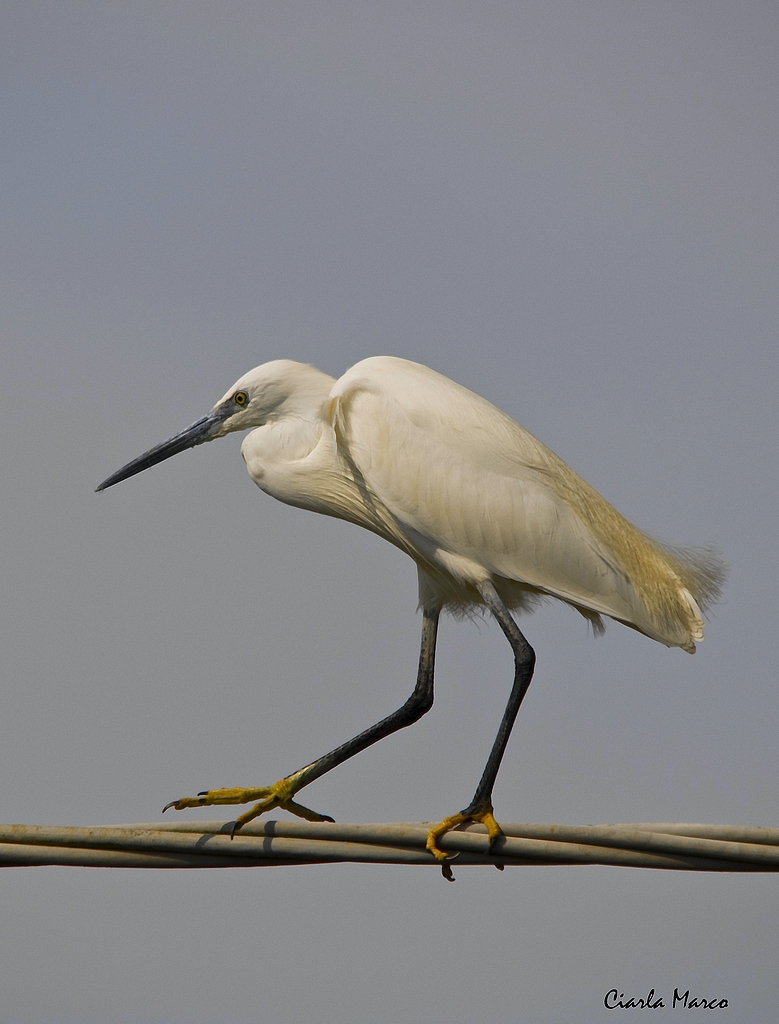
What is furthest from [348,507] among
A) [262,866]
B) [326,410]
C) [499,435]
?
[262,866]

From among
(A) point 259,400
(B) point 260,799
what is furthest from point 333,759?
(A) point 259,400

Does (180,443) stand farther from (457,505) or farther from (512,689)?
(512,689)

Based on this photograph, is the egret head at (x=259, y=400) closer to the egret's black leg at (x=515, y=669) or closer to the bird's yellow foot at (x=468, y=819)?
the egret's black leg at (x=515, y=669)

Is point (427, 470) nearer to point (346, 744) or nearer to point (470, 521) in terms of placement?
point (470, 521)

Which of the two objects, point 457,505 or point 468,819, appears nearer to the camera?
point 468,819

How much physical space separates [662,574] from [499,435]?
888 millimetres

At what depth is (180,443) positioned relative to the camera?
4.97 meters

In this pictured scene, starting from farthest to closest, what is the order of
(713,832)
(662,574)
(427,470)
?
(662,574) → (427,470) → (713,832)

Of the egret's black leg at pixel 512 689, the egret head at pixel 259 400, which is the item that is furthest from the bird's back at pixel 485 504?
the egret head at pixel 259 400

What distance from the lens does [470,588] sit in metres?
4.42

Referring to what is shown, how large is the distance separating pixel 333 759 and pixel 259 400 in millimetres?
1534

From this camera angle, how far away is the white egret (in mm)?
4219

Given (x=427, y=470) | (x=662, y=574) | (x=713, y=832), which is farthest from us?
(x=662, y=574)

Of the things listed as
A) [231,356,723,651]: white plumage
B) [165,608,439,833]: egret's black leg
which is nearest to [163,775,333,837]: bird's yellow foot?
Result: [165,608,439,833]: egret's black leg
